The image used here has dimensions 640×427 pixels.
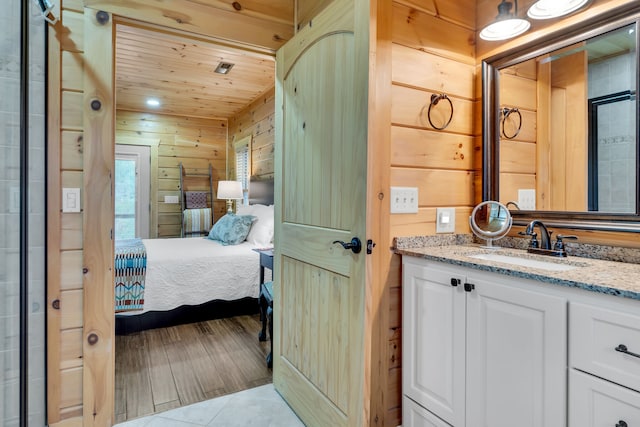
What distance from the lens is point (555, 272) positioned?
115 cm

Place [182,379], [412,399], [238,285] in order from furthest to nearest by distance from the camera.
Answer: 1. [238,285]
2. [182,379]
3. [412,399]

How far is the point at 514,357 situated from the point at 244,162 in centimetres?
495

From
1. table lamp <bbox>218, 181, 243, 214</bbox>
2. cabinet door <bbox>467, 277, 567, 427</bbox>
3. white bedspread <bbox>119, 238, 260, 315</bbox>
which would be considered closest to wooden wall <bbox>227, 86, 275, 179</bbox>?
table lamp <bbox>218, 181, 243, 214</bbox>

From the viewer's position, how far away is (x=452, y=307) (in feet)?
4.71

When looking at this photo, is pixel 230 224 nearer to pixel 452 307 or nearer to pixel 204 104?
pixel 204 104

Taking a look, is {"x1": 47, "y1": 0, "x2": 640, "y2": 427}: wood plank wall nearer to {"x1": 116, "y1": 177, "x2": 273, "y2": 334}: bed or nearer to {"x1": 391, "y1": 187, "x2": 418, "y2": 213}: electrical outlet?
{"x1": 391, "y1": 187, "x2": 418, "y2": 213}: electrical outlet

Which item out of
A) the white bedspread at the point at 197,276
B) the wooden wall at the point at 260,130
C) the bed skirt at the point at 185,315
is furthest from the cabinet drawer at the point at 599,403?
the wooden wall at the point at 260,130

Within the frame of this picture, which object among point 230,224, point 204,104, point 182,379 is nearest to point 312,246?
point 182,379

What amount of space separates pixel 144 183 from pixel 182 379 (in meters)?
4.40

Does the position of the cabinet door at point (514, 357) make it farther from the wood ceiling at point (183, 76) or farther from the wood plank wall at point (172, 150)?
the wood plank wall at point (172, 150)

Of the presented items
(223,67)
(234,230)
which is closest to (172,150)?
(223,67)

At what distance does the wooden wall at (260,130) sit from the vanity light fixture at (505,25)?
3.04m

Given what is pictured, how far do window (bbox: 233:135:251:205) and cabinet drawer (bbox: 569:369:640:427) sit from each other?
4.62m

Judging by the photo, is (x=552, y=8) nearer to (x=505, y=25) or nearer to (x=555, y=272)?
(x=505, y=25)
